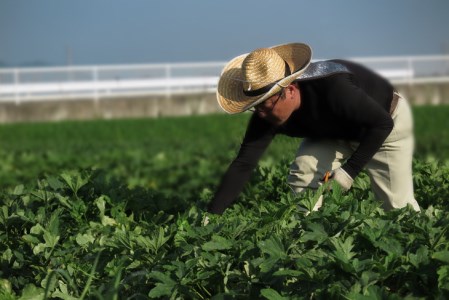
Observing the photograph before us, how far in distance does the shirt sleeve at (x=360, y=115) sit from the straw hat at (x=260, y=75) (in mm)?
223

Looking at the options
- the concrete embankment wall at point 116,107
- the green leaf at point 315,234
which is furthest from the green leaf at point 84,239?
the concrete embankment wall at point 116,107

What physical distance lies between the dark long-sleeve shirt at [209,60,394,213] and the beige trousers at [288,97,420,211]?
0.59 ft

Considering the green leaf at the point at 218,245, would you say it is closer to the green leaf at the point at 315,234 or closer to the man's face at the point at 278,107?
the green leaf at the point at 315,234

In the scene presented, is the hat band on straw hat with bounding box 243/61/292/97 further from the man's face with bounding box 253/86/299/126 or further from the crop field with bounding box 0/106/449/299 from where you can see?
the crop field with bounding box 0/106/449/299

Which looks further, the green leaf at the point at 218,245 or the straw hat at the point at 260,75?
the straw hat at the point at 260,75

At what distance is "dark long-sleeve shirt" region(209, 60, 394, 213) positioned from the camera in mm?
5492

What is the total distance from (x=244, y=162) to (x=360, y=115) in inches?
31.1

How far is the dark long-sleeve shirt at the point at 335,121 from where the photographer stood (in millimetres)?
5492

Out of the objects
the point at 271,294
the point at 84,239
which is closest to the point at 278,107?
the point at 84,239

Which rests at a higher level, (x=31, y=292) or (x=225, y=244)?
(x=225, y=244)

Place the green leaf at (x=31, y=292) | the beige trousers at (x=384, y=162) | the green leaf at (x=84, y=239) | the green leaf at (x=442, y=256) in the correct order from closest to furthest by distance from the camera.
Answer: the green leaf at (x=442, y=256) < the green leaf at (x=31, y=292) < the green leaf at (x=84, y=239) < the beige trousers at (x=384, y=162)

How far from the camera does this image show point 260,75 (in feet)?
17.8

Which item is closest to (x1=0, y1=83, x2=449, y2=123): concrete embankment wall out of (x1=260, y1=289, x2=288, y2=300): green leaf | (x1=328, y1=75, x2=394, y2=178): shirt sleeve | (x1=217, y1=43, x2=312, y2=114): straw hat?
(x1=217, y1=43, x2=312, y2=114): straw hat

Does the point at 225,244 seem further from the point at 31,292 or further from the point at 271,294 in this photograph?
the point at 31,292
